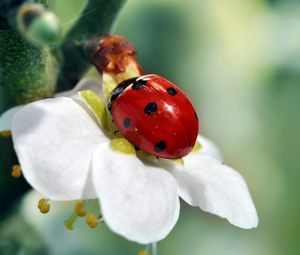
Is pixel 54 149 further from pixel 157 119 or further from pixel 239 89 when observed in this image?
pixel 239 89

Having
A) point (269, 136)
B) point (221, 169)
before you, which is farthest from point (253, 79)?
point (221, 169)

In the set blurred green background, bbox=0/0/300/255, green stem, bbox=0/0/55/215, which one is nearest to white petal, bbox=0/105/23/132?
green stem, bbox=0/0/55/215

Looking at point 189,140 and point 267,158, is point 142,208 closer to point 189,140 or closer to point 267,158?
point 189,140

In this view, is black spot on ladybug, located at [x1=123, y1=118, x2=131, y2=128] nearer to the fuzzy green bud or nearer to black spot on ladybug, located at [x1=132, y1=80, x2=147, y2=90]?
black spot on ladybug, located at [x1=132, y1=80, x2=147, y2=90]

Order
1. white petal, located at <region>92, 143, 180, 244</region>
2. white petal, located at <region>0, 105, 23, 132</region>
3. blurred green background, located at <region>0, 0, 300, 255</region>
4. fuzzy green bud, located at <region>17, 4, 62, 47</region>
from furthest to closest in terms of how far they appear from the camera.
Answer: blurred green background, located at <region>0, 0, 300, 255</region>
white petal, located at <region>0, 105, 23, 132</region>
white petal, located at <region>92, 143, 180, 244</region>
fuzzy green bud, located at <region>17, 4, 62, 47</region>

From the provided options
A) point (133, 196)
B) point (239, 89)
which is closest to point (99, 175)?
point (133, 196)
